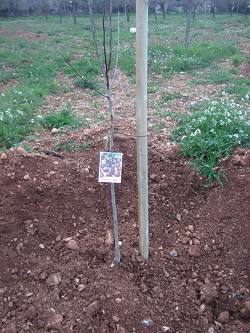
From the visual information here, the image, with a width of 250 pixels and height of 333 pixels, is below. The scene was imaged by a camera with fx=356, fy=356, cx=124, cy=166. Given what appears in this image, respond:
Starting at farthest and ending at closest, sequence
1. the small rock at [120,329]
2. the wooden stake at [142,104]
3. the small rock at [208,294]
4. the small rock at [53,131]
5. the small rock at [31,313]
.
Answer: the small rock at [53,131]
the small rock at [208,294]
the small rock at [31,313]
the small rock at [120,329]
the wooden stake at [142,104]

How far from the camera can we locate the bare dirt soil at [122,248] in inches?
91.0

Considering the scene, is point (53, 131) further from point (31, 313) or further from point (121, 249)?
point (31, 313)

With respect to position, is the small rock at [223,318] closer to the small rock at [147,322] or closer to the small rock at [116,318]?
the small rock at [147,322]

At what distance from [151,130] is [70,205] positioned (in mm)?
1923

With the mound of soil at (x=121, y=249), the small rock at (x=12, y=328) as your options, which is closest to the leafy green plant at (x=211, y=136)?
the mound of soil at (x=121, y=249)

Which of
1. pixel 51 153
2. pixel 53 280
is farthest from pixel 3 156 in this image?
pixel 53 280

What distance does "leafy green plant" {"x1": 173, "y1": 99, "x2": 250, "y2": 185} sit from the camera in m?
3.70

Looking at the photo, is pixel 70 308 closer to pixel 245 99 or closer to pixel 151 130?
pixel 151 130

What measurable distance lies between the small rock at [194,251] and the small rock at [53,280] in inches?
40.4

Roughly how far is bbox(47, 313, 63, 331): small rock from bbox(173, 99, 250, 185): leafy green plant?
1.90m

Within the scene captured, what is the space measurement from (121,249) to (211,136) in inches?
78.2

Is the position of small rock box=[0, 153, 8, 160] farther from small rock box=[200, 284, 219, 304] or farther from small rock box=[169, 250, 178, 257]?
small rock box=[200, 284, 219, 304]

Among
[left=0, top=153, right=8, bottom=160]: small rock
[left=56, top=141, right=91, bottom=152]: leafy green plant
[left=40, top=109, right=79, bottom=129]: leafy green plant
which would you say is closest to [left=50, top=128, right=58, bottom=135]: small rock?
[left=40, top=109, right=79, bottom=129]: leafy green plant

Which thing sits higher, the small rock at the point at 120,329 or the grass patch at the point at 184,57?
the small rock at the point at 120,329
